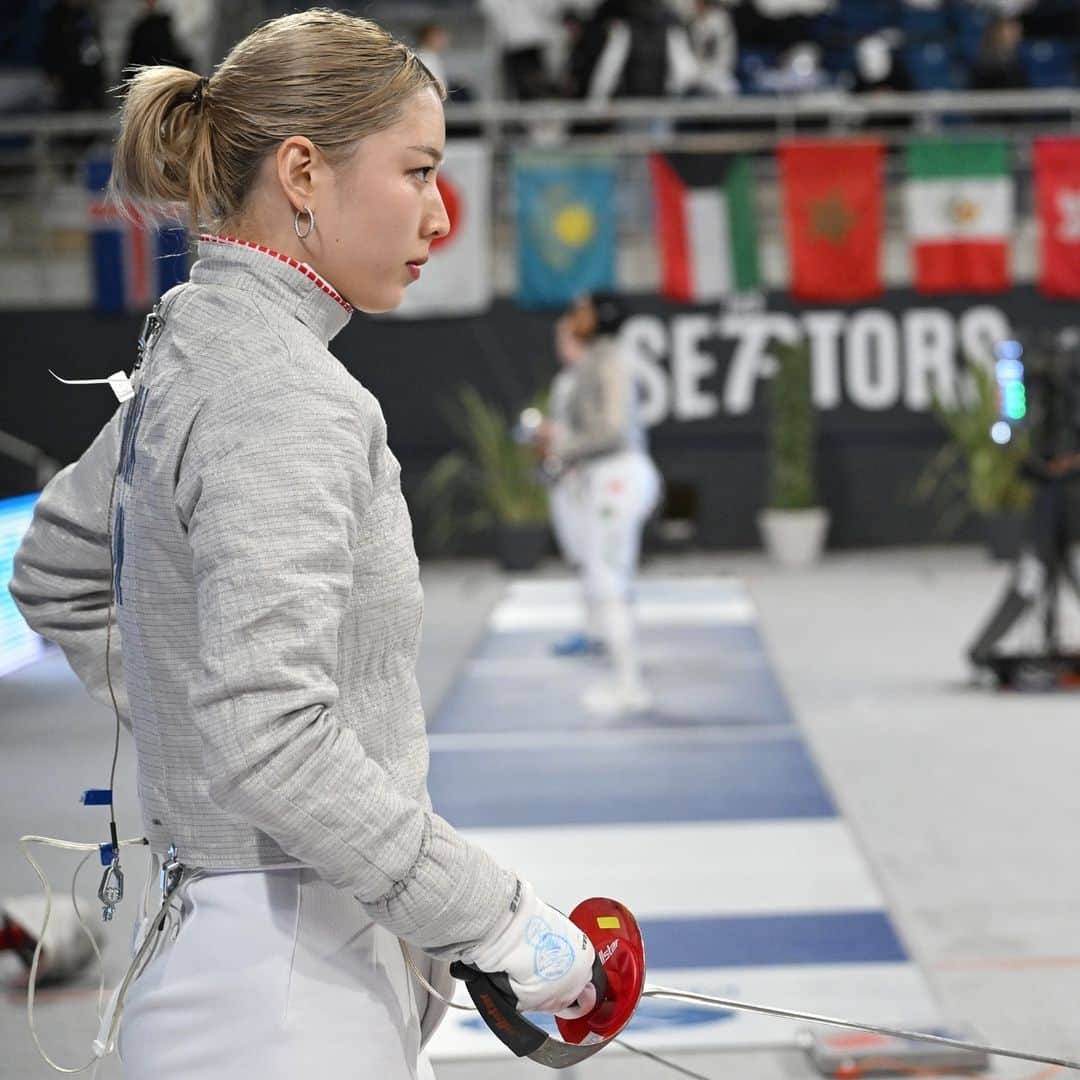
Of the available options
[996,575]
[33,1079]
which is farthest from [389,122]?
[996,575]

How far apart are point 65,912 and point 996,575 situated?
8715 mm

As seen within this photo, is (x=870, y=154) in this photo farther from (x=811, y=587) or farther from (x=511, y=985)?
(x=511, y=985)

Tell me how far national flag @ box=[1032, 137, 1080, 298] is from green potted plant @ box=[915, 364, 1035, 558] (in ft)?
2.91

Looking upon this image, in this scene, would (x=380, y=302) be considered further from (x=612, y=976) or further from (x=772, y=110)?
(x=772, y=110)

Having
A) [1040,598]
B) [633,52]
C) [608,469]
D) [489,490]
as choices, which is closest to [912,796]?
[608,469]

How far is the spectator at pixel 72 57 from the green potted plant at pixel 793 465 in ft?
18.0

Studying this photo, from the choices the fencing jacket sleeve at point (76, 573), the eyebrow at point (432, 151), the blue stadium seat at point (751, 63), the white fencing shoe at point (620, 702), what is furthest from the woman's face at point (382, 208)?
the blue stadium seat at point (751, 63)

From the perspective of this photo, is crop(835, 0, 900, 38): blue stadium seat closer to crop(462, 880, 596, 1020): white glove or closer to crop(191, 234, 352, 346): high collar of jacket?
crop(191, 234, 352, 346): high collar of jacket

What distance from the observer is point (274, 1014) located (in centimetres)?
139

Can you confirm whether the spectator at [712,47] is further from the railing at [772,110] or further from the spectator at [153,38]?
the spectator at [153,38]

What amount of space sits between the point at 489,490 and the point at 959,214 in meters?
4.00

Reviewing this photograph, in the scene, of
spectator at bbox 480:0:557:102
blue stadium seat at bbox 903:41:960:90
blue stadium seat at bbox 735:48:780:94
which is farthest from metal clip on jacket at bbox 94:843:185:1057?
blue stadium seat at bbox 903:41:960:90

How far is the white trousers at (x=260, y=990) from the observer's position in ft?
4.57

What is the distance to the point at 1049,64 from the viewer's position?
44.6 ft
